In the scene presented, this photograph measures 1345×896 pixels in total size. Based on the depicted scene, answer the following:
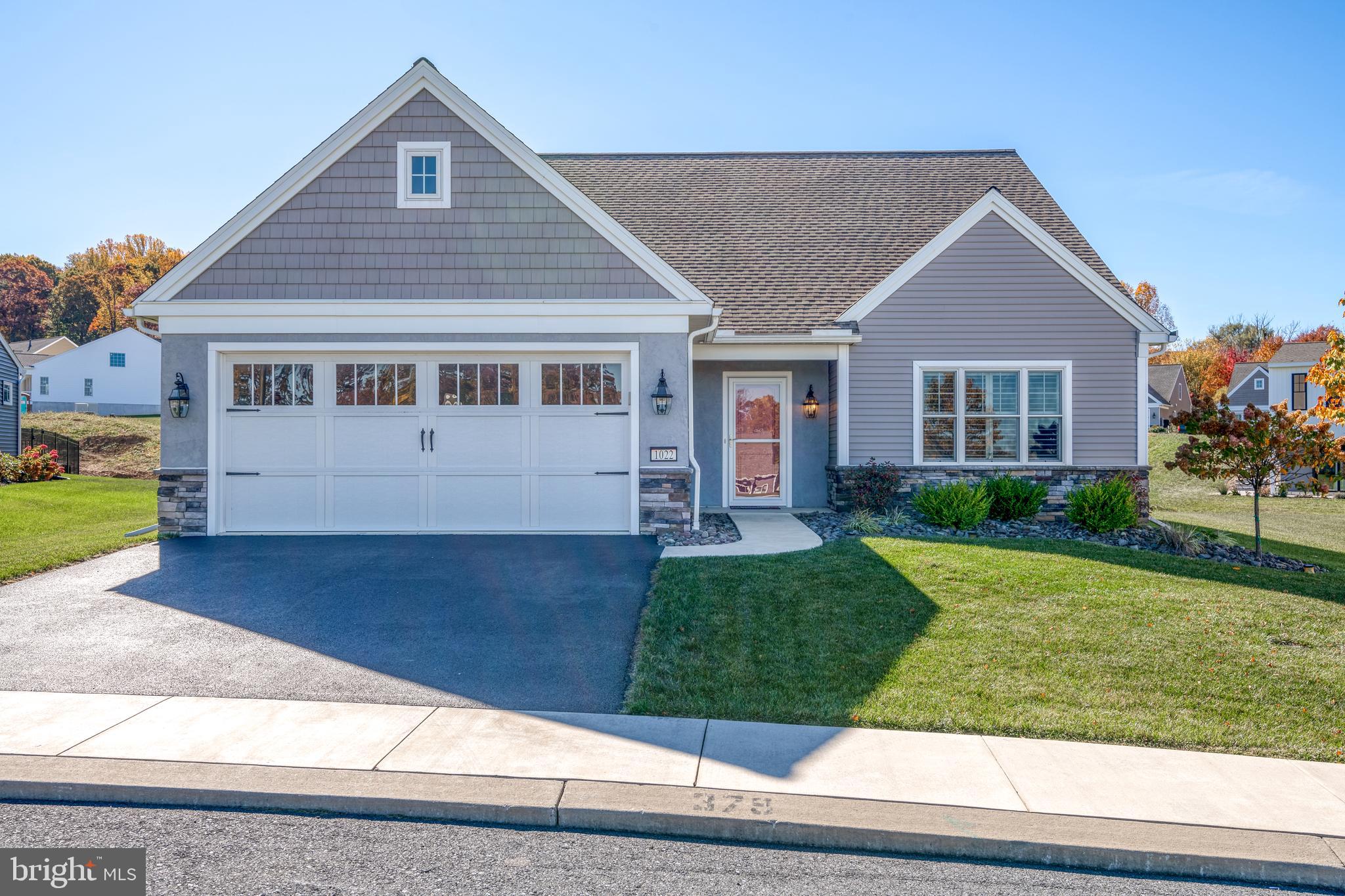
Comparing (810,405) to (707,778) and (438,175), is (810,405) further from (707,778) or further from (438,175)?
(707,778)

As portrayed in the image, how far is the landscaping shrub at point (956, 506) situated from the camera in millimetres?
11656

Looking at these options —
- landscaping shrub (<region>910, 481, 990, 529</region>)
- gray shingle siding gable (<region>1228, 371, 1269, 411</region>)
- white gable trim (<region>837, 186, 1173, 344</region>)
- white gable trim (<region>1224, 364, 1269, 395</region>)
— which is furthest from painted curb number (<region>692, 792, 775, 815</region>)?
white gable trim (<region>1224, 364, 1269, 395</region>)

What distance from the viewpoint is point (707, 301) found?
1070cm

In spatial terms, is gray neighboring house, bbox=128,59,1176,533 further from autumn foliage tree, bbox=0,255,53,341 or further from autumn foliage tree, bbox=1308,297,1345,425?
autumn foliage tree, bbox=0,255,53,341

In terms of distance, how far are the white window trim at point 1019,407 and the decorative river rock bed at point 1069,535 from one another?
1158mm

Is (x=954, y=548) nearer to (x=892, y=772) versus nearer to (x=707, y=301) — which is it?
(x=707, y=301)

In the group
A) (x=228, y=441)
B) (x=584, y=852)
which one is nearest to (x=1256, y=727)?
(x=584, y=852)

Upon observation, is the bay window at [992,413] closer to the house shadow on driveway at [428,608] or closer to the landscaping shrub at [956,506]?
the landscaping shrub at [956,506]

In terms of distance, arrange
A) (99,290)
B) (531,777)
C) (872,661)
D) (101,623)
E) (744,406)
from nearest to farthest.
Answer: (531,777)
(872,661)
(101,623)
(744,406)
(99,290)

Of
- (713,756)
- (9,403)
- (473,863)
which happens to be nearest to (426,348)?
(713,756)

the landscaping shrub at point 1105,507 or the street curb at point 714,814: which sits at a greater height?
the landscaping shrub at point 1105,507

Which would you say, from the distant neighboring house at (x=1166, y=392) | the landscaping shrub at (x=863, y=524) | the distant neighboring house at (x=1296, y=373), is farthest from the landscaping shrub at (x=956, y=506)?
the distant neighboring house at (x=1166, y=392)

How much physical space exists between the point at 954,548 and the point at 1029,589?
1962mm

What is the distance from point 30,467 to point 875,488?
22200 mm
